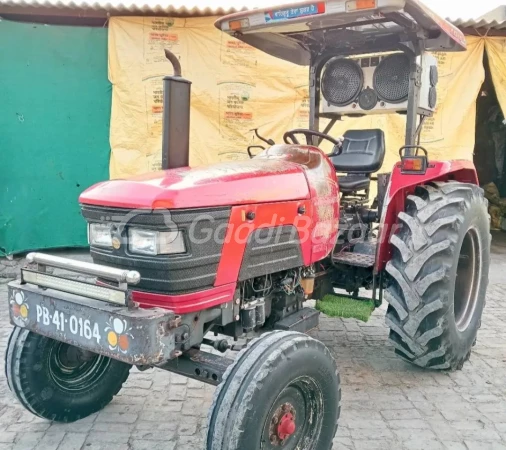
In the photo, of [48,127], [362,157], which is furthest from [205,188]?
[48,127]

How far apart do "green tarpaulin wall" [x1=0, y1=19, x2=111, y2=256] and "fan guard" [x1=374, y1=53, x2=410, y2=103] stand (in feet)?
14.6

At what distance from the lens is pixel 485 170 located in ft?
39.4

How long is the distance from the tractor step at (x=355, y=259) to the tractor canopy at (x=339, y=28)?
156cm

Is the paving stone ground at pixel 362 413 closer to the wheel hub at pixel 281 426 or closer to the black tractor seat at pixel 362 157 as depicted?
the wheel hub at pixel 281 426

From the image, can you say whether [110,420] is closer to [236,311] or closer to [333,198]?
[236,311]

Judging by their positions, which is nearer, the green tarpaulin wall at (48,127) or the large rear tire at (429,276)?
the large rear tire at (429,276)

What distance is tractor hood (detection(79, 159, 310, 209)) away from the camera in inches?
91.8

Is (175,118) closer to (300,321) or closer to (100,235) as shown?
(100,235)

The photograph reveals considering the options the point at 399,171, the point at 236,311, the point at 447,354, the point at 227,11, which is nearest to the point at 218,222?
the point at 236,311

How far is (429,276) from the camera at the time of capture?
133 inches

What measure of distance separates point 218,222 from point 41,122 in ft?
18.6

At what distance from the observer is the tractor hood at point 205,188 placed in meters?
2.33

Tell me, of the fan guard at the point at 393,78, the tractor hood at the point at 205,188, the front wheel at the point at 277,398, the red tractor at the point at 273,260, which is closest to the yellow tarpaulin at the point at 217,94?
the red tractor at the point at 273,260

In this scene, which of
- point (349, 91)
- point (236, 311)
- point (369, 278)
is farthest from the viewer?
point (349, 91)
